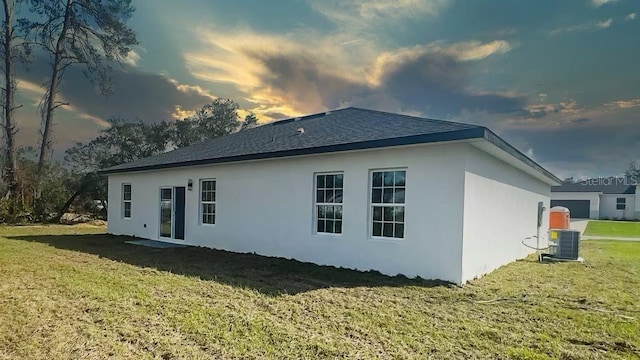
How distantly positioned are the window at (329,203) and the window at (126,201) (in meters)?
10.1

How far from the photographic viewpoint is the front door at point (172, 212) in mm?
12672

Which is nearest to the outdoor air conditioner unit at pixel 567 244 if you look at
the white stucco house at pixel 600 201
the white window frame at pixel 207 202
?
the white window frame at pixel 207 202

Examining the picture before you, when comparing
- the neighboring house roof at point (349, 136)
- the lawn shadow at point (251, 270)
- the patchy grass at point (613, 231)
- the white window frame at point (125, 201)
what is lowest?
the patchy grass at point (613, 231)

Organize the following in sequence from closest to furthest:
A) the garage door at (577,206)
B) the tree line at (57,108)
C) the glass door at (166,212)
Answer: the glass door at (166,212) → the tree line at (57,108) → the garage door at (577,206)

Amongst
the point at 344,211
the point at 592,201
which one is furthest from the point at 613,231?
the point at 344,211

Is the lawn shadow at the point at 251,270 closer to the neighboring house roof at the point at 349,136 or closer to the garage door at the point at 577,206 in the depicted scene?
the neighboring house roof at the point at 349,136

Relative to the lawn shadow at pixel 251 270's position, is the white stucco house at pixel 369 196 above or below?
above

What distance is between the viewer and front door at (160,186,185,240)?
1267 cm

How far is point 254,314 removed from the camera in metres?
4.78

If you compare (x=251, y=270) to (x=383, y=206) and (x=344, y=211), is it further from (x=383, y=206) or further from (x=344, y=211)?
(x=383, y=206)

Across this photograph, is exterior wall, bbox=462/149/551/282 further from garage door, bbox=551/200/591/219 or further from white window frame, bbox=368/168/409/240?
garage door, bbox=551/200/591/219

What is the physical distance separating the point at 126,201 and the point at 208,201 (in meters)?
5.84

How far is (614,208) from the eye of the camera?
3781cm

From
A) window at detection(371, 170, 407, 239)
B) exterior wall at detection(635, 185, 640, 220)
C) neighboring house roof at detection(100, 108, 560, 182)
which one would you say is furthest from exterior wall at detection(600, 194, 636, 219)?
window at detection(371, 170, 407, 239)
